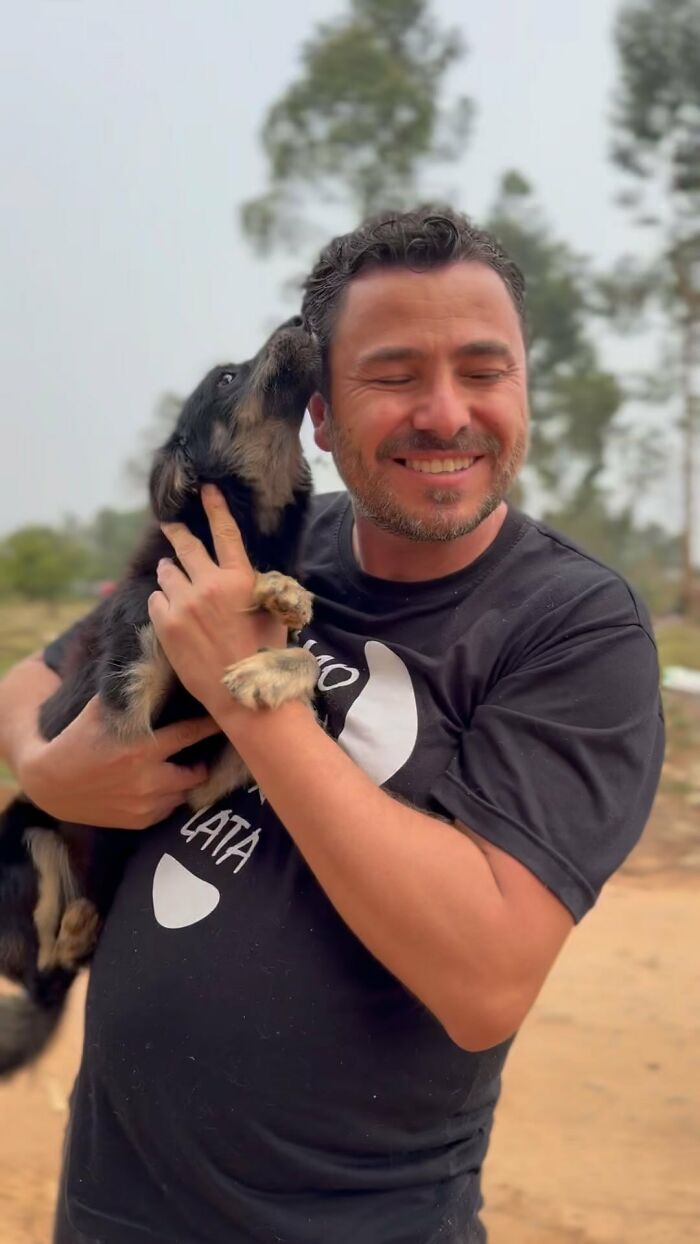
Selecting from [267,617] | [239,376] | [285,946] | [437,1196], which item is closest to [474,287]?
[267,617]

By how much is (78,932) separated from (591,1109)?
2.43 meters

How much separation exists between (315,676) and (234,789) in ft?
0.86

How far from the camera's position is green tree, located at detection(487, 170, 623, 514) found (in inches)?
691

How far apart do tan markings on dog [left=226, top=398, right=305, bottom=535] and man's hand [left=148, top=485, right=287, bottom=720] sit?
2.07ft

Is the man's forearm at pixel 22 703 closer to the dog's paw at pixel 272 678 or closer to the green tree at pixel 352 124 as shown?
the dog's paw at pixel 272 678

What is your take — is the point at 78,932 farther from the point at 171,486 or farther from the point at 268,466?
the point at 268,466

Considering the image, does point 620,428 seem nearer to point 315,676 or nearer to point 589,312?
point 589,312

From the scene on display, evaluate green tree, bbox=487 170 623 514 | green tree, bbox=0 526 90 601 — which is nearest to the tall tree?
green tree, bbox=487 170 623 514

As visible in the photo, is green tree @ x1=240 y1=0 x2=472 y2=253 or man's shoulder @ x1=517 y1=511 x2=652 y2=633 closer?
man's shoulder @ x1=517 y1=511 x2=652 y2=633

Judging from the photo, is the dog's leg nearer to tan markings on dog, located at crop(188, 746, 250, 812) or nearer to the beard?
tan markings on dog, located at crop(188, 746, 250, 812)

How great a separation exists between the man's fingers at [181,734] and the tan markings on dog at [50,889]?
49 cm

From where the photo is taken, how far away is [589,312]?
18.1m

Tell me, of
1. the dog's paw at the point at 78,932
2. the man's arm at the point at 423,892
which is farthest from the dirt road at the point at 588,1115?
the man's arm at the point at 423,892

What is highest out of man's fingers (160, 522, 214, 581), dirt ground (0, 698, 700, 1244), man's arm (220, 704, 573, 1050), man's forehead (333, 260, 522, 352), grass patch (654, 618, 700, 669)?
man's forehead (333, 260, 522, 352)
